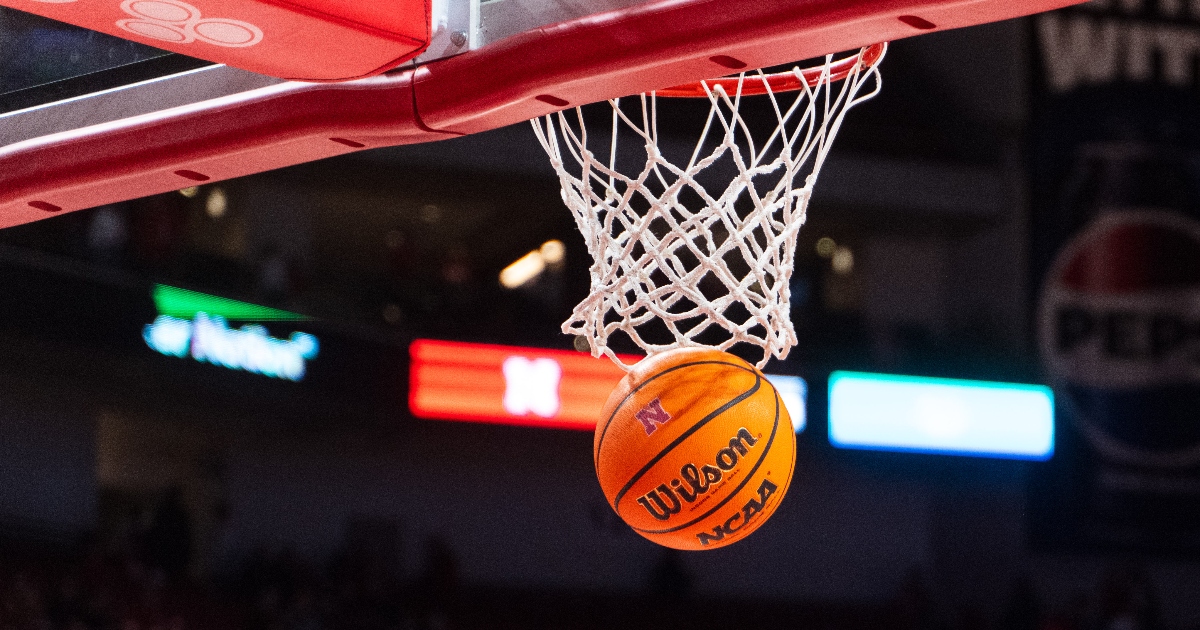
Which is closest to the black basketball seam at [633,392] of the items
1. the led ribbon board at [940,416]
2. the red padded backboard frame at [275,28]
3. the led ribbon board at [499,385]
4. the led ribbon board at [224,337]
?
the red padded backboard frame at [275,28]

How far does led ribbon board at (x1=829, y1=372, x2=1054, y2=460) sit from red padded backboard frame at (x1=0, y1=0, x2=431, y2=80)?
648 centimetres

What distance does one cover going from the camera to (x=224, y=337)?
23.5ft

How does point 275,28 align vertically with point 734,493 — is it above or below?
above

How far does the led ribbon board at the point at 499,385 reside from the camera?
7211 millimetres

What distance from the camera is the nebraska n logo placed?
206 centimetres

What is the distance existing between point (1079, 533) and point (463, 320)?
13.0 ft

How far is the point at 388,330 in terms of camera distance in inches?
299

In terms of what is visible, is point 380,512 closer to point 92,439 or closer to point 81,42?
point 92,439

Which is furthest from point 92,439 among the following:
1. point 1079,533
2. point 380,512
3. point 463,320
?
point 1079,533

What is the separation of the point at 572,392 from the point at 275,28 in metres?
5.71

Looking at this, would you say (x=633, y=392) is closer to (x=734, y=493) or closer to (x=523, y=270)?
(x=734, y=493)

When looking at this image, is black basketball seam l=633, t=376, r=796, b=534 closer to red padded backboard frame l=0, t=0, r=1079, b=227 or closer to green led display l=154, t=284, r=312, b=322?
red padded backboard frame l=0, t=0, r=1079, b=227

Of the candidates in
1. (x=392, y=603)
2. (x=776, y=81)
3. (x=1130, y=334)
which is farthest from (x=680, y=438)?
(x=1130, y=334)

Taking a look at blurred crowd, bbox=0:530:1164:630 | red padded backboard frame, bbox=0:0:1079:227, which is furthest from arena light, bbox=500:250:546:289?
red padded backboard frame, bbox=0:0:1079:227
